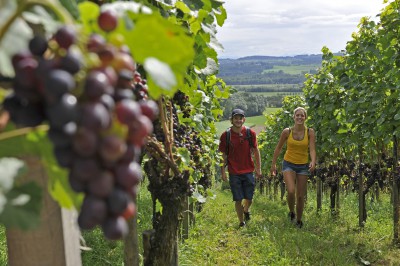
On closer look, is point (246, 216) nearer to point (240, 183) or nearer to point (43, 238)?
point (240, 183)

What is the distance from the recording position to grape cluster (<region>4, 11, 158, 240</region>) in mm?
540

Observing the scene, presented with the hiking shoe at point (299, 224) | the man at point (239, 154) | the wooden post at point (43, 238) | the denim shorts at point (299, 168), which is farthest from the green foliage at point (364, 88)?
the wooden post at point (43, 238)

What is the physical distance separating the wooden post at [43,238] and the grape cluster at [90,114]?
0.71 metres

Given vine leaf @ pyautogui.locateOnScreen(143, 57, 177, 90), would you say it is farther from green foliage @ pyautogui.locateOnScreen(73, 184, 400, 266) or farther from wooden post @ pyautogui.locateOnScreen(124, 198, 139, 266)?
green foliage @ pyautogui.locateOnScreen(73, 184, 400, 266)

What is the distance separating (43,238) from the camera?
129cm

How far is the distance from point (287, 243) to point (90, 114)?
6196 mm

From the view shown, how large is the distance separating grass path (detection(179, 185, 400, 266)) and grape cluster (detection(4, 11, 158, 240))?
471cm

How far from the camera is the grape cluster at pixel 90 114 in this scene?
1.77 feet

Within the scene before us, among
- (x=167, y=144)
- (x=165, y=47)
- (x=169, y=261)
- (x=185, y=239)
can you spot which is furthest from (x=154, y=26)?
(x=185, y=239)

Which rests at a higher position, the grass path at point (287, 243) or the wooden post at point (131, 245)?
the wooden post at point (131, 245)

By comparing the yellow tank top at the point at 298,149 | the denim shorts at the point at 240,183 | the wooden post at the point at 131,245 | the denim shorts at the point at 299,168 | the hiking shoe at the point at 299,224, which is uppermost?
the wooden post at the point at 131,245

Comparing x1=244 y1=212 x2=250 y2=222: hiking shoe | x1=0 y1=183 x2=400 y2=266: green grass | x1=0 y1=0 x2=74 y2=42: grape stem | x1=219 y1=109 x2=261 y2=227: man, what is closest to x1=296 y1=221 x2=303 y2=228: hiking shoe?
x1=0 y1=183 x2=400 y2=266: green grass

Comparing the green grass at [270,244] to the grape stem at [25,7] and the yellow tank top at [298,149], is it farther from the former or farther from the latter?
the grape stem at [25,7]

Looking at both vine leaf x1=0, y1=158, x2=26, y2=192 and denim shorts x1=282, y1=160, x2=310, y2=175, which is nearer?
vine leaf x1=0, y1=158, x2=26, y2=192
